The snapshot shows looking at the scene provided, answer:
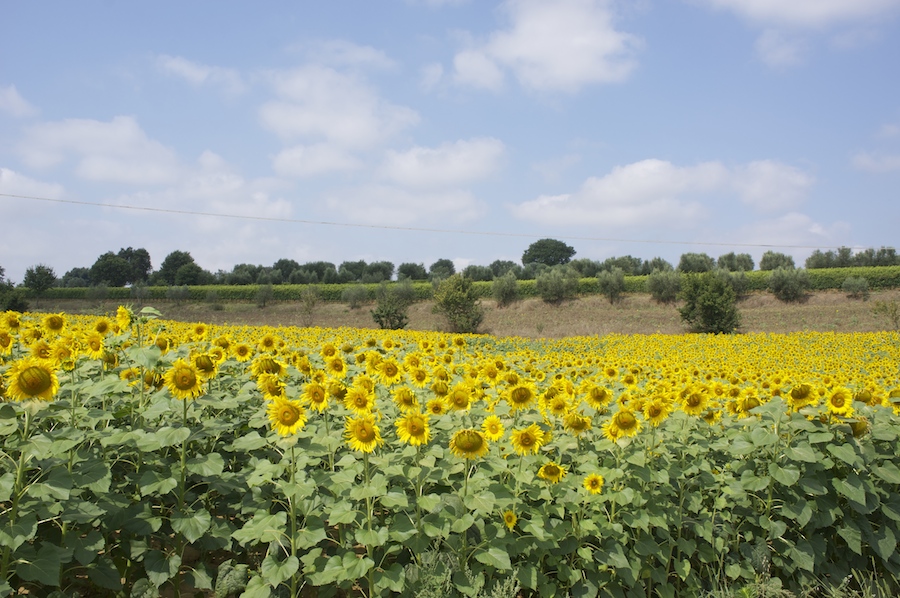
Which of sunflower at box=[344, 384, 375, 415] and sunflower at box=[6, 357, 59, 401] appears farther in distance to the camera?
sunflower at box=[344, 384, 375, 415]

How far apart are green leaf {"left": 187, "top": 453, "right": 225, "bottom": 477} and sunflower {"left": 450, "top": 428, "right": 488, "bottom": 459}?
51.9 inches

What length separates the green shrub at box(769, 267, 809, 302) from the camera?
130ft

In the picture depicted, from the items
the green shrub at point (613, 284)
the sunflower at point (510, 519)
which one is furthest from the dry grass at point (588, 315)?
the sunflower at point (510, 519)

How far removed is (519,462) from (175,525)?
1965mm

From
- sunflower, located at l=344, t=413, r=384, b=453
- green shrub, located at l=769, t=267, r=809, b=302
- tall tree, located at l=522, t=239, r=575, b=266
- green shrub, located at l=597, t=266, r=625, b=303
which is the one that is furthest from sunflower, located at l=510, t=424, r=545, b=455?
tall tree, located at l=522, t=239, r=575, b=266

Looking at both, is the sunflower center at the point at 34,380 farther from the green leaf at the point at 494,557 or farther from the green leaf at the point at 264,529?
the green leaf at the point at 494,557

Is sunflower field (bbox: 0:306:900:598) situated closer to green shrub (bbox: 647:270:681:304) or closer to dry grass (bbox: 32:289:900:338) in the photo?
dry grass (bbox: 32:289:900:338)

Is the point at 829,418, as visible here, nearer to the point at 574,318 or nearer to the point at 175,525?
the point at 175,525

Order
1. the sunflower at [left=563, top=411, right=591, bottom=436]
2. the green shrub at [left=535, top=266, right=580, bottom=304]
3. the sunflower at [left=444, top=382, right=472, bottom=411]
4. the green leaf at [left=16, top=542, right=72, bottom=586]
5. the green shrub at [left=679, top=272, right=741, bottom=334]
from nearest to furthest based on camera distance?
the green leaf at [left=16, top=542, right=72, bottom=586]
the sunflower at [left=444, top=382, right=472, bottom=411]
the sunflower at [left=563, top=411, right=591, bottom=436]
the green shrub at [left=679, top=272, right=741, bottom=334]
the green shrub at [left=535, top=266, right=580, bottom=304]

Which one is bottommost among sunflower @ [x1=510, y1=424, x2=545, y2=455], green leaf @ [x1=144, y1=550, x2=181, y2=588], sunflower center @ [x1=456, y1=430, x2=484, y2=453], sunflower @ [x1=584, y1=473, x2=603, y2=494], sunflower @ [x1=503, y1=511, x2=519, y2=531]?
green leaf @ [x1=144, y1=550, x2=181, y2=588]

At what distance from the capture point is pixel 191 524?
9.27 ft

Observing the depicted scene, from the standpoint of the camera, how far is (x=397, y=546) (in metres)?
2.87

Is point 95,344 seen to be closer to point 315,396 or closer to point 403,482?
point 315,396

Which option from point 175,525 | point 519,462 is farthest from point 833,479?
point 175,525
